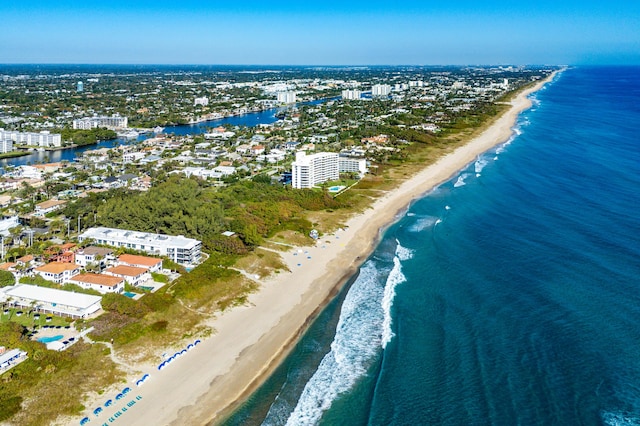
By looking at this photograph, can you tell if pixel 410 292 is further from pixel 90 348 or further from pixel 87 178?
pixel 87 178

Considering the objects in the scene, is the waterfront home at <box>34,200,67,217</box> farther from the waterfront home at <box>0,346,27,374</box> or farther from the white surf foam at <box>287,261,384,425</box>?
the white surf foam at <box>287,261,384,425</box>

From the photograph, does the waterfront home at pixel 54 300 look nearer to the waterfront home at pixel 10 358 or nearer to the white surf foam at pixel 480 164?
the waterfront home at pixel 10 358

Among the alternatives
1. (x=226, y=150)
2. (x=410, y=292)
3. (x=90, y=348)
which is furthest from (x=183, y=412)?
(x=226, y=150)

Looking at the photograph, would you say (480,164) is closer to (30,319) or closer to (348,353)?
(348,353)

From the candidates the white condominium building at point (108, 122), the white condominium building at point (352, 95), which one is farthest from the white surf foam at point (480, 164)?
the white condominium building at point (352, 95)

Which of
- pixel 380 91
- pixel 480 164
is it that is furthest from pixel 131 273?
pixel 380 91

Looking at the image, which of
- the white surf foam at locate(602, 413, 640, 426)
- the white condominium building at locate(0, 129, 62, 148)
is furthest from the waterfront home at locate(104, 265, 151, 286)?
the white condominium building at locate(0, 129, 62, 148)
